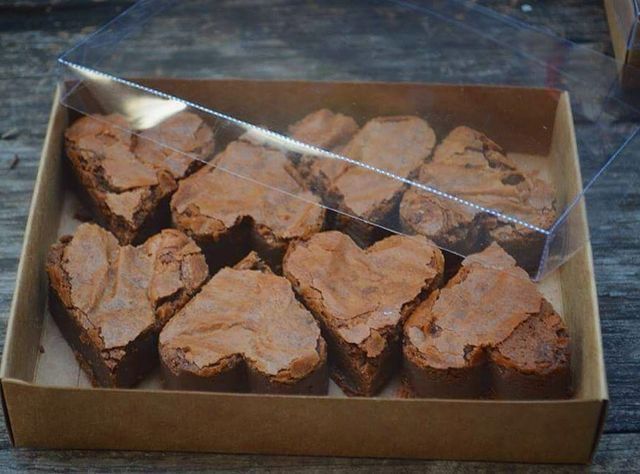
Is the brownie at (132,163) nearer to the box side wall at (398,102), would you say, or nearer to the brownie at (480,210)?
the box side wall at (398,102)

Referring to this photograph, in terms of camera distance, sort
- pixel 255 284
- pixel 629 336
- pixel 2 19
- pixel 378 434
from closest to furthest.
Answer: pixel 378 434, pixel 255 284, pixel 629 336, pixel 2 19

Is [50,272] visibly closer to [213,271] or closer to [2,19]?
[213,271]

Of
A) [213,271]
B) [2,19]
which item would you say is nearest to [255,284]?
[213,271]

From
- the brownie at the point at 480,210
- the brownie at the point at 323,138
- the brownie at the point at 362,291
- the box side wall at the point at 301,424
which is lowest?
the box side wall at the point at 301,424

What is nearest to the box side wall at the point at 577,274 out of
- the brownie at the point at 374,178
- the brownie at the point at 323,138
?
the brownie at the point at 374,178

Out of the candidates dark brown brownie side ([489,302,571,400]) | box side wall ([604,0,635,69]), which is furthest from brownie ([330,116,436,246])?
box side wall ([604,0,635,69])

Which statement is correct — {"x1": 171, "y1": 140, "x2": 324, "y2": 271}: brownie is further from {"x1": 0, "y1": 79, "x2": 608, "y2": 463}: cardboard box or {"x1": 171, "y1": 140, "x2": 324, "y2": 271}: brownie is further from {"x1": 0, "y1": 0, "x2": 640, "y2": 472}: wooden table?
{"x1": 0, "y1": 0, "x2": 640, "y2": 472}: wooden table

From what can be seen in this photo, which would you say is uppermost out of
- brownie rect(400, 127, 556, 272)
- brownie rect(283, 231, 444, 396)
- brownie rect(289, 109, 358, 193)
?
brownie rect(289, 109, 358, 193)
